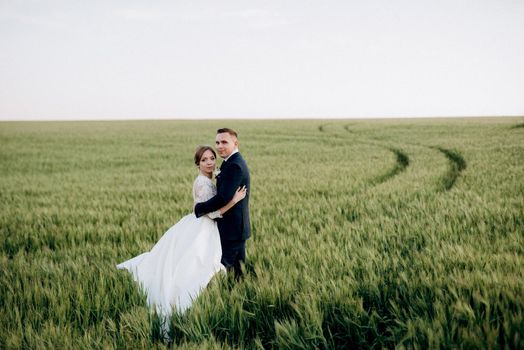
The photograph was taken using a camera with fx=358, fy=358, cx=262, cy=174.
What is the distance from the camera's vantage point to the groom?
358cm

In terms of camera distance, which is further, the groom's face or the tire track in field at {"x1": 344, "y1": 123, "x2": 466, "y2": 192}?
the tire track in field at {"x1": 344, "y1": 123, "x2": 466, "y2": 192}

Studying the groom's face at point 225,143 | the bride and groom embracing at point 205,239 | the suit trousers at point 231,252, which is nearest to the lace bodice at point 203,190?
the bride and groom embracing at point 205,239

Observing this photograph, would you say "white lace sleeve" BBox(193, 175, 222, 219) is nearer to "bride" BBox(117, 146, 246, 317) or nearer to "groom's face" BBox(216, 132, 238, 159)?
"bride" BBox(117, 146, 246, 317)

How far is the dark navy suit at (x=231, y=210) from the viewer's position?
357cm

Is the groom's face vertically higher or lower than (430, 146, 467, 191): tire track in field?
higher

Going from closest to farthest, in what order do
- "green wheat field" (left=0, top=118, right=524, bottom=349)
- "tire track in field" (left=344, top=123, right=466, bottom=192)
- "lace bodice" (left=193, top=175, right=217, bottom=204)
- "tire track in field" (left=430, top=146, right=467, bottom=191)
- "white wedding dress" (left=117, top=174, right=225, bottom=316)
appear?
"green wheat field" (left=0, top=118, right=524, bottom=349) → "white wedding dress" (left=117, top=174, right=225, bottom=316) → "lace bodice" (left=193, top=175, right=217, bottom=204) → "tire track in field" (left=344, top=123, right=466, bottom=192) → "tire track in field" (left=430, top=146, right=467, bottom=191)

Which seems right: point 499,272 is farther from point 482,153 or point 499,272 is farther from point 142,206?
point 482,153

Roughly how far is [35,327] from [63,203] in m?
6.45

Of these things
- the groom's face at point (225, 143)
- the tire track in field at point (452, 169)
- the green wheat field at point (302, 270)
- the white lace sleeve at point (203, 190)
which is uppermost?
the groom's face at point (225, 143)

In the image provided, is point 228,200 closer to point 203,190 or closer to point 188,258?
point 203,190

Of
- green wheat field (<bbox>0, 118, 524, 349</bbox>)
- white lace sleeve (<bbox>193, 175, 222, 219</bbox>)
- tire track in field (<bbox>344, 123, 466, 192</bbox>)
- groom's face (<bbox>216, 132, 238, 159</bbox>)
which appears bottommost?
green wheat field (<bbox>0, 118, 524, 349</bbox>)

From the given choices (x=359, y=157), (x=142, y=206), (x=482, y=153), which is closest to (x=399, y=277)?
(x=142, y=206)

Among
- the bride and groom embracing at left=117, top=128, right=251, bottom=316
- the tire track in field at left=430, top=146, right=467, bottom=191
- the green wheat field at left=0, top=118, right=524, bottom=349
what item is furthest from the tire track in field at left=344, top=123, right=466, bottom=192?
the bride and groom embracing at left=117, top=128, right=251, bottom=316

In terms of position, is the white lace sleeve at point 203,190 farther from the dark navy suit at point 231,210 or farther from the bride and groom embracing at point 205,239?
the dark navy suit at point 231,210
